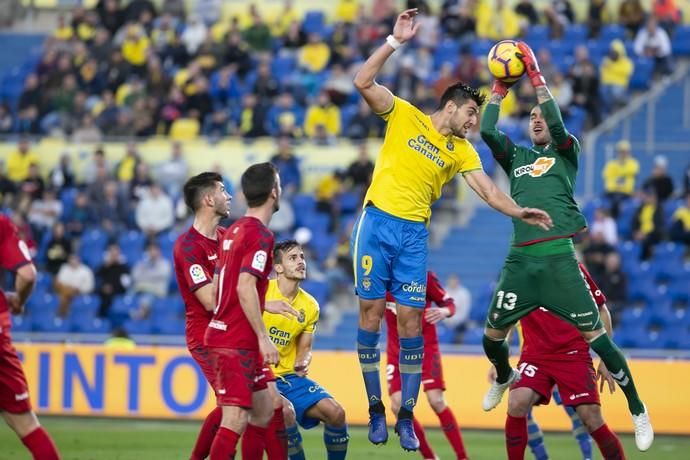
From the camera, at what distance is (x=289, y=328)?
1242 centimetres

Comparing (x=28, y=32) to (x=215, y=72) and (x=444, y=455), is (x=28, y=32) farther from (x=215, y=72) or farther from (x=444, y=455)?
(x=444, y=455)

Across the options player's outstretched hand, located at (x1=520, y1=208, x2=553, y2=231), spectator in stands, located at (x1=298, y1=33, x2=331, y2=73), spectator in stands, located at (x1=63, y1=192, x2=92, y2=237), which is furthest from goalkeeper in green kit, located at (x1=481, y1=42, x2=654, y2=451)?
spectator in stands, located at (x1=298, y1=33, x2=331, y2=73)

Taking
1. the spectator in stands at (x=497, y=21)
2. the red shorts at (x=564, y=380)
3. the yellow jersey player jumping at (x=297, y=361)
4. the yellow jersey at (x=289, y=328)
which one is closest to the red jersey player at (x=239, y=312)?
the yellow jersey player jumping at (x=297, y=361)

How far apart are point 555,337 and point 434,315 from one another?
162cm

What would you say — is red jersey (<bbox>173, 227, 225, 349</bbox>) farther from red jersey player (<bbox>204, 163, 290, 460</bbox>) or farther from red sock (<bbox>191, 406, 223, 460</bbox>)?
red jersey player (<bbox>204, 163, 290, 460</bbox>)

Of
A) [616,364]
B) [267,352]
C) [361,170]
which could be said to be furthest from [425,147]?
[361,170]

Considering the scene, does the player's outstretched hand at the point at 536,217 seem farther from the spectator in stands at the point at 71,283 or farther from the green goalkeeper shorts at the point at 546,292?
the spectator in stands at the point at 71,283

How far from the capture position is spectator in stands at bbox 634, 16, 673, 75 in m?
25.5

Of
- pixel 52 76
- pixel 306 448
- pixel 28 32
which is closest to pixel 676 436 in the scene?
pixel 306 448

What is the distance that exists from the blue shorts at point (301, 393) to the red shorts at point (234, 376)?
1.71m

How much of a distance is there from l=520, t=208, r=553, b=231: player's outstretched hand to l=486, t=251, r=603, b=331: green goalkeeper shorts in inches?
18.7

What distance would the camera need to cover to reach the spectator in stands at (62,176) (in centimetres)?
2558

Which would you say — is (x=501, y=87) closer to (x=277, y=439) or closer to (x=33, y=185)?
(x=277, y=439)

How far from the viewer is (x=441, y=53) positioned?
86.8ft
